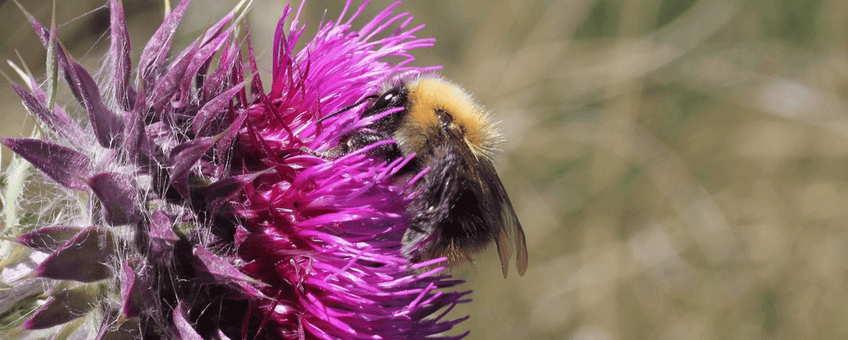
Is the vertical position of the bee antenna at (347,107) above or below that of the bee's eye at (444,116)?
above

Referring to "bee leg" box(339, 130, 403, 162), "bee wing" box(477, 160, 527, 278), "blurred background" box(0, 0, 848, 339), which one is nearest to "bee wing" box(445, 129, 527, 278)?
"bee wing" box(477, 160, 527, 278)

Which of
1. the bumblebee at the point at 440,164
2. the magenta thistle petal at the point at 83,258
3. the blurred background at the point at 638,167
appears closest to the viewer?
the magenta thistle petal at the point at 83,258

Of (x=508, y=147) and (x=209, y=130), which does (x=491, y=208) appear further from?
(x=508, y=147)

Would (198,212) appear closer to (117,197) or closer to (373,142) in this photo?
(117,197)

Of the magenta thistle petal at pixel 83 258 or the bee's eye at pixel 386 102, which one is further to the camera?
the bee's eye at pixel 386 102

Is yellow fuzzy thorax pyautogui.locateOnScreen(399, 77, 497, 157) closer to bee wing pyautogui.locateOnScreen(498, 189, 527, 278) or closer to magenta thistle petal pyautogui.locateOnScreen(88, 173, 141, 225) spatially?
bee wing pyautogui.locateOnScreen(498, 189, 527, 278)

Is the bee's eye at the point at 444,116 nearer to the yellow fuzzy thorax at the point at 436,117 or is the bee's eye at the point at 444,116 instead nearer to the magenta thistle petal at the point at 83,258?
the yellow fuzzy thorax at the point at 436,117

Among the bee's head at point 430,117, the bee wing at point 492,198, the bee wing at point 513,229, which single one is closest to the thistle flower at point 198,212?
the bee's head at point 430,117
